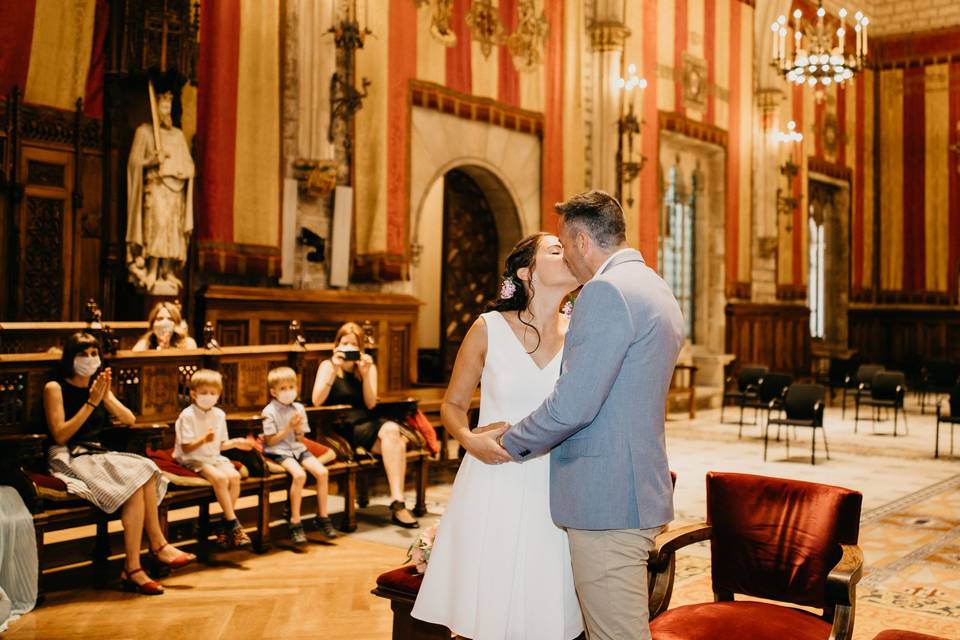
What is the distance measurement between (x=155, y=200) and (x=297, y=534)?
10.5 ft

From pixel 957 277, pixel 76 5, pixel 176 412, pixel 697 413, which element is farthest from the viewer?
pixel 957 277

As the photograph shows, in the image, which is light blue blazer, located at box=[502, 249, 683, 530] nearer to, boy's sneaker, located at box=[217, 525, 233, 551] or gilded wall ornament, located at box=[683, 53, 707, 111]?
boy's sneaker, located at box=[217, 525, 233, 551]

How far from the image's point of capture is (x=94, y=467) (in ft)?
15.8

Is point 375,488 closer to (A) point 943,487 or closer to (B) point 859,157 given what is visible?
(A) point 943,487

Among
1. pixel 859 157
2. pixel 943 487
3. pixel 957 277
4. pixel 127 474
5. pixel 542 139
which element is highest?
pixel 859 157

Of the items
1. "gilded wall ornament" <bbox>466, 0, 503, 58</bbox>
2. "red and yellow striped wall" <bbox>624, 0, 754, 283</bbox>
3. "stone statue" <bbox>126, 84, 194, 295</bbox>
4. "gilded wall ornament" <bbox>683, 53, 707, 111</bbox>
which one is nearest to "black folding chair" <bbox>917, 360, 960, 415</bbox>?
"red and yellow striped wall" <bbox>624, 0, 754, 283</bbox>

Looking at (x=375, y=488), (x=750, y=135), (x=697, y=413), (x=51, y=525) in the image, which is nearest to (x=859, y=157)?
(x=750, y=135)

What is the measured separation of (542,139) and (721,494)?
947 cm

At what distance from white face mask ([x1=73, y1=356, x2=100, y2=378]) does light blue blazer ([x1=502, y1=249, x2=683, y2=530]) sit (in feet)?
10.7

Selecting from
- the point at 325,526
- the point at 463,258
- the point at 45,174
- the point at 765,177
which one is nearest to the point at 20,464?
the point at 325,526

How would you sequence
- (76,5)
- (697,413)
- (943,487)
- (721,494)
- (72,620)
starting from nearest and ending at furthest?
(721,494), (72,620), (76,5), (943,487), (697,413)

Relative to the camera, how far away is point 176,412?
604 centimetres

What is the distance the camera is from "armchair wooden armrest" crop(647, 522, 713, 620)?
2.88m

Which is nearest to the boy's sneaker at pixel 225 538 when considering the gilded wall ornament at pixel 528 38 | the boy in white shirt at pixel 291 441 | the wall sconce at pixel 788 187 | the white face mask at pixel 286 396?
the boy in white shirt at pixel 291 441
